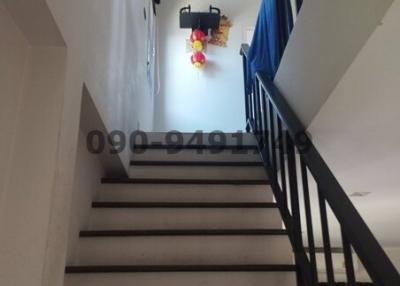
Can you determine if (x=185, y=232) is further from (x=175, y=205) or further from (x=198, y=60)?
(x=198, y=60)

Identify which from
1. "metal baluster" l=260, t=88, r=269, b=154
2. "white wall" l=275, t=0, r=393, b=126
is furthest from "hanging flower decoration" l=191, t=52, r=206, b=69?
"white wall" l=275, t=0, r=393, b=126

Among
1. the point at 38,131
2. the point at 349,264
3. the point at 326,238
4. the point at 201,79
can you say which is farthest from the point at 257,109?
the point at 201,79

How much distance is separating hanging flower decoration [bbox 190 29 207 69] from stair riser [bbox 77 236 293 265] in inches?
145

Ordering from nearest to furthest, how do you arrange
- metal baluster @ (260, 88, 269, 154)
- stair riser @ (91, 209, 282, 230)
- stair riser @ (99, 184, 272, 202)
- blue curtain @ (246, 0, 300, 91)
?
stair riser @ (91, 209, 282, 230), blue curtain @ (246, 0, 300, 91), stair riser @ (99, 184, 272, 202), metal baluster @ (260, 88, 269, 154)

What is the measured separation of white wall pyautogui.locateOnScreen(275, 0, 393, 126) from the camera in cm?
145

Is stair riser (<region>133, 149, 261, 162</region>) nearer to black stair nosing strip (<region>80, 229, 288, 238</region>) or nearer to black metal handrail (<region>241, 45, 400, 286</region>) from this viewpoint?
black metal handrail (<region>241, 45, 400, 286</region>)

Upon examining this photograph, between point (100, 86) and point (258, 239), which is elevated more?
point (100, 86)

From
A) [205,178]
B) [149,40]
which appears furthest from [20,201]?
[149,40]

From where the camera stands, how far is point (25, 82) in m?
1.48

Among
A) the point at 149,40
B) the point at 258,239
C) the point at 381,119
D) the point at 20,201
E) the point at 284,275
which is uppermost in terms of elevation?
the point at 149,40

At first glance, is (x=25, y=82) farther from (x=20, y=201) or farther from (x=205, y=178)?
(x=205, y=178)

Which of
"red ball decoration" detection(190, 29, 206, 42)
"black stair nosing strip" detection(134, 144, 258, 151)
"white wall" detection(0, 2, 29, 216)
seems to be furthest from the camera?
"red ball decoration" detection(190, 29, 206, 42)

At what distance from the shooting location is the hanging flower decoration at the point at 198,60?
5645 mm

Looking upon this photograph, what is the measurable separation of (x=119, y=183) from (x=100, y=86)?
2.99 feet
